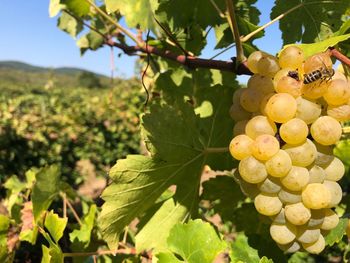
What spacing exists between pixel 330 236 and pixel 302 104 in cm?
41

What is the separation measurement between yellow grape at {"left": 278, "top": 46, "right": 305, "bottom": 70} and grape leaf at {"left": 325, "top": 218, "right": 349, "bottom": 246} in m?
0.48

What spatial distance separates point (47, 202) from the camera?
185cm

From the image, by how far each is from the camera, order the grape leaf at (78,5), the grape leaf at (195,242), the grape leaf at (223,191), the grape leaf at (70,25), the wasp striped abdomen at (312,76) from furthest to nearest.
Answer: the grape leaf at (70,25)
the grape leaf at (78,5)
the grape leaf at (223,191)
the grape leaf at (195,242)
the wasp striped abdomen at (312,76)

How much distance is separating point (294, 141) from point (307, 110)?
0.08 meters

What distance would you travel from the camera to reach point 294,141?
993 mm

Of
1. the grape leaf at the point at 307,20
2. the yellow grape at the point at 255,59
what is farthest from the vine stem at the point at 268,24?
the yellow grape at the point at 255,59

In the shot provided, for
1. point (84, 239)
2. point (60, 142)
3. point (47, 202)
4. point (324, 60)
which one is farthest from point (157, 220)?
point (60, 142)

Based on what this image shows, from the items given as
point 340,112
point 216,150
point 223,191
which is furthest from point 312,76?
point 223,191

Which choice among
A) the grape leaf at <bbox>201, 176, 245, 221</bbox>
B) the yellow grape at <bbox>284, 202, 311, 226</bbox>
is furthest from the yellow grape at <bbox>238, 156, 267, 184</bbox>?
the grape leaf at <bbox>201, 176, 245, 221</bbox>

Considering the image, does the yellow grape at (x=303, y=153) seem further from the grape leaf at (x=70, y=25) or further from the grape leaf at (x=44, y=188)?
the grape leaf at (x=70, y=25)

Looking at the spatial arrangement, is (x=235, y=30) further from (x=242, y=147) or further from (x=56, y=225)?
(x=56, y=225)

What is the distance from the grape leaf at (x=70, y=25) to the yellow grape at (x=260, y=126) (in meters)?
2.20

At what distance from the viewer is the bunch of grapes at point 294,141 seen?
991 millimetres

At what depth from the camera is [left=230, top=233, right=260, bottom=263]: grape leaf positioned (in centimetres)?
120
